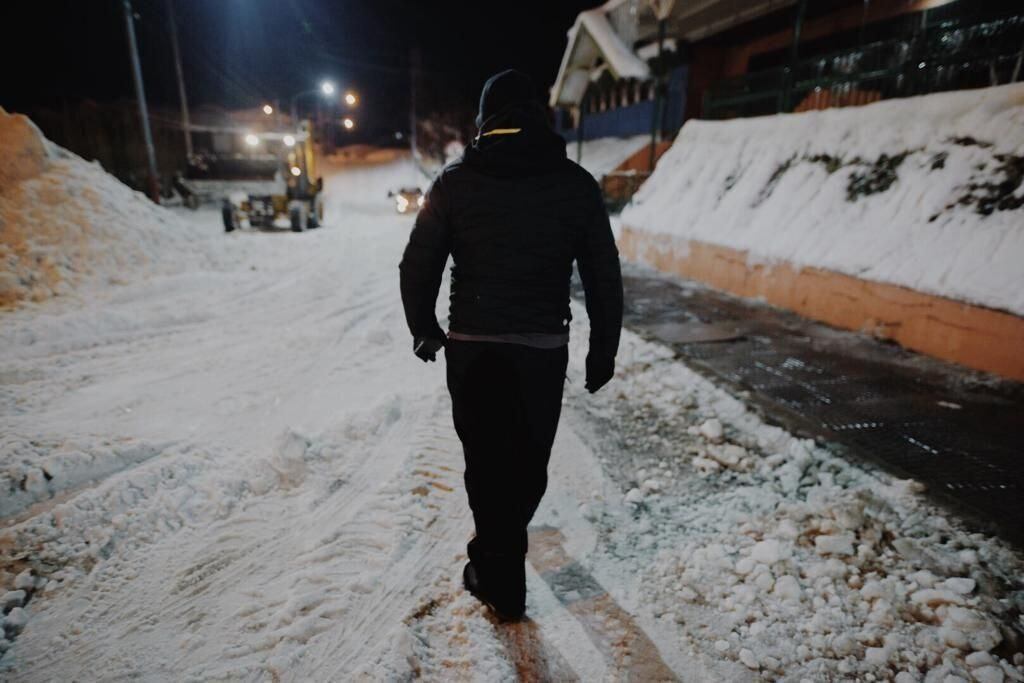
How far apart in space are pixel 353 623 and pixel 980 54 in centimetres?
846

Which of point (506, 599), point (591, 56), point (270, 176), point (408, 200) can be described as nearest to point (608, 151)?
point (591, 56)

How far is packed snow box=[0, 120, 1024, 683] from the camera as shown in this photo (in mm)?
2109

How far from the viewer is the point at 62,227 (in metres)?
7.41

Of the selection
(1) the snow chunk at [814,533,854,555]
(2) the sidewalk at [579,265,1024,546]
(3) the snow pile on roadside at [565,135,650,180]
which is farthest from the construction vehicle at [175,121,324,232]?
(1) the snow chunk at [814,533,854,555]

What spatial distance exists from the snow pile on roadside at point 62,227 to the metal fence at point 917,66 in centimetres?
1051

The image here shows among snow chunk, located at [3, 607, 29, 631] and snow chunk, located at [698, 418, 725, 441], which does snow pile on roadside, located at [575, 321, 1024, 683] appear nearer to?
snow chunk, located at [698, 418, 725, 441]

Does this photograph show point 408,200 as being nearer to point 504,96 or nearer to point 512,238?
point 504,96

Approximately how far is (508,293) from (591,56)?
25.9 metres

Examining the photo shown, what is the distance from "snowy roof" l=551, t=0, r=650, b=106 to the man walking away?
768 inches

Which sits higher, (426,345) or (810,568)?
(426,345)

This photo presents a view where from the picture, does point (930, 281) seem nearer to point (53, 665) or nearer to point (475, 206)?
point (475, 206)

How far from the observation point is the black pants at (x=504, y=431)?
6.97 ft

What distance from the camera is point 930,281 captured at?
4695mm

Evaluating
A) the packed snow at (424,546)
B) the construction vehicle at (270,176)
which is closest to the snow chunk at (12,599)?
the packed snow at (424,546)
